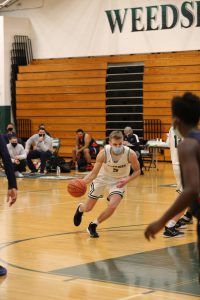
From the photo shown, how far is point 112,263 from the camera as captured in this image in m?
9.16

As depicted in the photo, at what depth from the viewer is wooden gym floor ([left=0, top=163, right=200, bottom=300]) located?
7.62 meters

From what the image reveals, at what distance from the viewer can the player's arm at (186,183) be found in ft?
14.6

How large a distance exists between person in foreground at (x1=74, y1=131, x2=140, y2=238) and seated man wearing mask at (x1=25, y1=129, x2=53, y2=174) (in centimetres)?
1176

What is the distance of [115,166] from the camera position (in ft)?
37.2

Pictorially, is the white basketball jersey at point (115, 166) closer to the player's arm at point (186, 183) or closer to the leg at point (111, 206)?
the leg at point (111, 206)

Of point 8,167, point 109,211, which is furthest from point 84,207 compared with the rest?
point 8,167

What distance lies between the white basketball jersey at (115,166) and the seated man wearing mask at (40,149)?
11804mm

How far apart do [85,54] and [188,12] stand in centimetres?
491

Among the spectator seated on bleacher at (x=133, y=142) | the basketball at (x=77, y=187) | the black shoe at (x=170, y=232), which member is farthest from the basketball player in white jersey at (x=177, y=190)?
the spectator seated on bleacher at (x=133, y=142)

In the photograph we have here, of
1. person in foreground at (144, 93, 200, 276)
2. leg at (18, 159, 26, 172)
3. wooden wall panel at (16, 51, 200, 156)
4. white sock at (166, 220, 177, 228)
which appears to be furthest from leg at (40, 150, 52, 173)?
person in foreground at (144, 93, 200, 276)

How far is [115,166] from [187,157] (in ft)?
22.3

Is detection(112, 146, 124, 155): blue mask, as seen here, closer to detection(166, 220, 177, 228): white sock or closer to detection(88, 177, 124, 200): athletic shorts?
detection(88, 177, 124, 200): athletic shorts

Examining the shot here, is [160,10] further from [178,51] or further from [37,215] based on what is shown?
[37,215]

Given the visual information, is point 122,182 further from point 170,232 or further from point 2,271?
point 2,271
